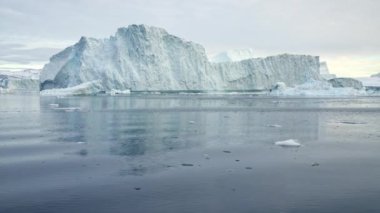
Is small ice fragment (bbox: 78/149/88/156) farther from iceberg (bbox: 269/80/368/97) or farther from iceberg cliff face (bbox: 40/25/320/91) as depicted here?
iceberg (bbox: 269/80/368/97)

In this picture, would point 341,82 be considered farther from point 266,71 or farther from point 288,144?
point 288,144

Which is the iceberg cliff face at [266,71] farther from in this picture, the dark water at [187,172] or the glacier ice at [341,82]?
the dark water at [187,172]

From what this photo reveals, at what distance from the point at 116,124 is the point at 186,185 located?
32.4ft

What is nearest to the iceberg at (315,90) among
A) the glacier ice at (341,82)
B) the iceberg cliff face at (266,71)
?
the glacier ice at (341,82)

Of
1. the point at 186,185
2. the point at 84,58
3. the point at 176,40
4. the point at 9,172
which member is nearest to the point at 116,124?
the point at 9,172

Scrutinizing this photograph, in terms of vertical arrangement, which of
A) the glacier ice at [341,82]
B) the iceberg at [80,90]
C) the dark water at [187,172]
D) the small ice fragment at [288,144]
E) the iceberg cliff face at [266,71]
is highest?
the iceberg cliff face at [266,71]

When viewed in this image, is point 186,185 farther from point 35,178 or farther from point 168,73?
point 168,73

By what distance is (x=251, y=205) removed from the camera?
545 centimetres

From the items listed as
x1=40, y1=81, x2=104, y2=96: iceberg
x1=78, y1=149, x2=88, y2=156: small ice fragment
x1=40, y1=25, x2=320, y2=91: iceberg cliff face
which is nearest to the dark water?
x1=78, y1=149, x2=88, y2=156: small ice fragment

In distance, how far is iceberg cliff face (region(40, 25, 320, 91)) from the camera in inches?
2116

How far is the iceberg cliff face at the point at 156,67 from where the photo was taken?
53.8 m

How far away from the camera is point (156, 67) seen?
56062mm

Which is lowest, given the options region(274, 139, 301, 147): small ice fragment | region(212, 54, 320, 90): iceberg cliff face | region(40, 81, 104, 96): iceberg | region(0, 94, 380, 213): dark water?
region(0, 94, 380, 213): dark water

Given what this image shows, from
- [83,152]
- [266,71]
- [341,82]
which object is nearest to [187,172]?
[83,152]
